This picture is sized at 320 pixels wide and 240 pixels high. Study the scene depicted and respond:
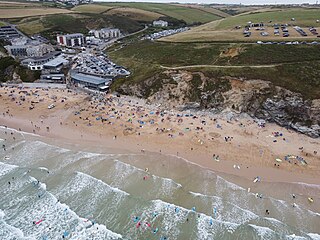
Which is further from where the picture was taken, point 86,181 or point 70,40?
point 70,40

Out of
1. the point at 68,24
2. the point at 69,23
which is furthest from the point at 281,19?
the point at 69,23

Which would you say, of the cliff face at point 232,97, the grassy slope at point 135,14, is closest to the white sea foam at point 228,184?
the cliff face at point 232,97

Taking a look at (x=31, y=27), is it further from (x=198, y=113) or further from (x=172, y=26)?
(x=198, y=113)

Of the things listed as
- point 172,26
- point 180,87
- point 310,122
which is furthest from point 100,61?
point 172,26

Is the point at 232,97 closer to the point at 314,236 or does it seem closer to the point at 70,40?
the point at 314,236

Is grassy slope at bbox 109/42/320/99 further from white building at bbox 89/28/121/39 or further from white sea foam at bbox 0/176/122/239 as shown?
white sea foam at bbox 0/176/122/239

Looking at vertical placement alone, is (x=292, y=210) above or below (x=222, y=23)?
below

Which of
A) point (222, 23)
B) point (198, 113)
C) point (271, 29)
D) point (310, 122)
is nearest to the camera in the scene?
point (310, 122)
